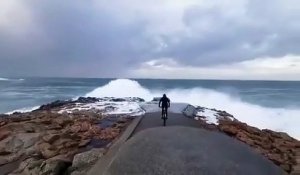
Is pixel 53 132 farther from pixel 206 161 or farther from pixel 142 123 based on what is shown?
pixel 206 161

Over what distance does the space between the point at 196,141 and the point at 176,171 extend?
2.94 feet

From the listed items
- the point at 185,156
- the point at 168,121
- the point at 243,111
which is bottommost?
the point at 243,111

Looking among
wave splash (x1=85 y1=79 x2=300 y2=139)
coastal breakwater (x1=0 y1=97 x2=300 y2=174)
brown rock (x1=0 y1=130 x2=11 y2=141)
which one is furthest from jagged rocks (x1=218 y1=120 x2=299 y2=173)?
wave splash (x1=85 y1=79 x2=300 y2=139)

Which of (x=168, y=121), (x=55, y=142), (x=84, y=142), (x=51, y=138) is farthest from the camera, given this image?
(x=168, y=121)

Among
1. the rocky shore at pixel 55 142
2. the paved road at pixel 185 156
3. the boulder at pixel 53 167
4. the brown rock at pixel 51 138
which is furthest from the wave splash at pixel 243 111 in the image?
the paved road at pixel 185 156

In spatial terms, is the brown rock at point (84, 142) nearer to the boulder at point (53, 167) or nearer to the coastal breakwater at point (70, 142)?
the coastal breakwater at point (70, 142)

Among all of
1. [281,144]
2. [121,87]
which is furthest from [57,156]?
[121,87]

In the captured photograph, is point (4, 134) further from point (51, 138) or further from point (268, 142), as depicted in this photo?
point (268, 142)

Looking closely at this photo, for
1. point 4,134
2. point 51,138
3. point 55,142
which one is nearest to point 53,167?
point 55,142

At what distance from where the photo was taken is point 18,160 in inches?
474

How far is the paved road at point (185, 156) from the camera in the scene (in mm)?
5551

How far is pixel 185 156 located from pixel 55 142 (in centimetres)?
780

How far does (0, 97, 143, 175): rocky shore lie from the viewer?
10.2 m

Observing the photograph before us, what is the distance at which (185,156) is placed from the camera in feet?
18.8
